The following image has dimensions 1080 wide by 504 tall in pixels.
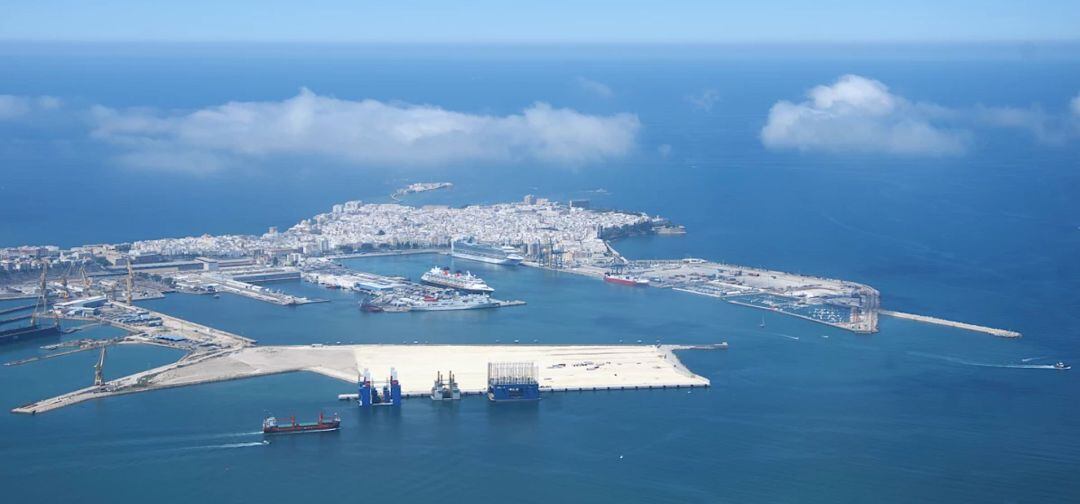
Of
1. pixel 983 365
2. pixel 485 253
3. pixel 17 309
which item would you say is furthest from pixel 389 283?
pixel 983 365

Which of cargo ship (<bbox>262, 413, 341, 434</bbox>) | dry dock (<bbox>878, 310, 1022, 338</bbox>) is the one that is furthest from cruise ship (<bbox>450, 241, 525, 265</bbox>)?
cargo ship (<bbox>262, 413, 341, 434</bbox>)

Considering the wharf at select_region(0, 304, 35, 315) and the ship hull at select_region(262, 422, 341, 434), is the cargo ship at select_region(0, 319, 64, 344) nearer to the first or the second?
the wharf at select_region(0, 304, 35, 315)

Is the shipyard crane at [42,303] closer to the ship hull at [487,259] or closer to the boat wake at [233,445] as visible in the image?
the boat wake at [233,445]

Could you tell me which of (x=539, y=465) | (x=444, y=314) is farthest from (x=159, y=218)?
(x=539, y=465)

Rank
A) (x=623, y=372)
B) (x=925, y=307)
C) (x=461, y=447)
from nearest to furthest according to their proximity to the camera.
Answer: (x=461, y=447)
(x=623, y=372)
(x=925, y=307)

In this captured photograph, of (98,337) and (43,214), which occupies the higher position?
(43,214)

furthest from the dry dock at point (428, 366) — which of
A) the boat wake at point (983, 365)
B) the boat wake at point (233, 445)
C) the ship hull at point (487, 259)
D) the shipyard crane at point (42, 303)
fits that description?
the ship hull at point (487, 259)

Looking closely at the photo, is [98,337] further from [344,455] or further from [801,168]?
[801,168]
